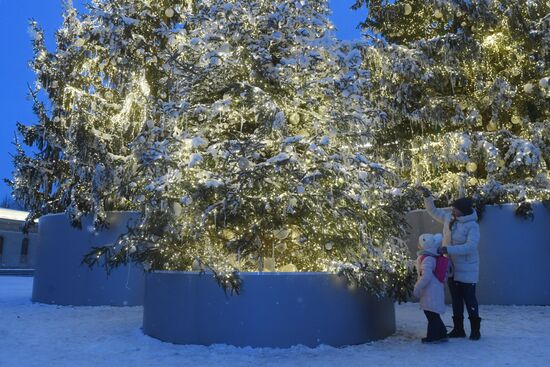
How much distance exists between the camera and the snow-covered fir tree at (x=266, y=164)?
6938mm

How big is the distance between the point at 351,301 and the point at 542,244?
19.5ft

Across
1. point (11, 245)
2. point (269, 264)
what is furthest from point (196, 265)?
point (11, 245)

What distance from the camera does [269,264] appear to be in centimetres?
758

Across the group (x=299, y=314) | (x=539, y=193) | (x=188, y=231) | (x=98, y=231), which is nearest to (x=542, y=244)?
(x=539, y=193)

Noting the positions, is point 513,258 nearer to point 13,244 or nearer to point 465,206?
point 465,206

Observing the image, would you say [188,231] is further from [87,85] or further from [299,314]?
[87,85]

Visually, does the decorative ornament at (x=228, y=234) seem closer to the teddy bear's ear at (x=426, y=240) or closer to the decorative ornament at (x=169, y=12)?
the teddy bear's ear at (x=426, y=240)

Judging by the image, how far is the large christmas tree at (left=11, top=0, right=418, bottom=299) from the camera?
694 centimetres

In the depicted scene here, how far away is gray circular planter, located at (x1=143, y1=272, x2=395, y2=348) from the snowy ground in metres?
0.15

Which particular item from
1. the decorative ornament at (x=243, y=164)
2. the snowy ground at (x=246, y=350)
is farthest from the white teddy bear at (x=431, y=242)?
the decorative ornament at (x=243, y=164)

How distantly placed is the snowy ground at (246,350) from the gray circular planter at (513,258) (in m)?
2.21

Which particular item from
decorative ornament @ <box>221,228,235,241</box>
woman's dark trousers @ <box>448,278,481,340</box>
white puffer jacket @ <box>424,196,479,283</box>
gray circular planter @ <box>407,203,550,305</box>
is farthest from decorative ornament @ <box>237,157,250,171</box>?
gray circular planter @ <box>407,203,550,305</box>

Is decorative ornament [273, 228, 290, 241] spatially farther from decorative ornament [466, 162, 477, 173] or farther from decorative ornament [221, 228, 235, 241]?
decorative ornament [466, 162, 477, 173]

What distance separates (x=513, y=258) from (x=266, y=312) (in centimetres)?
662
